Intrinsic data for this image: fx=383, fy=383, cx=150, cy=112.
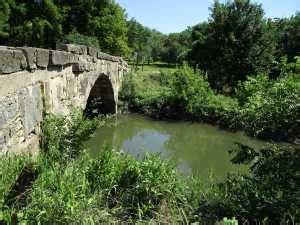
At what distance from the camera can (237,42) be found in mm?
19703

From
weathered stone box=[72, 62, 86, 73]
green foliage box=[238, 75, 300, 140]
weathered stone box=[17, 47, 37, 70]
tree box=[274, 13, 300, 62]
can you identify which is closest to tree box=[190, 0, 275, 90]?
tree box=[274, 13, 300, 62]

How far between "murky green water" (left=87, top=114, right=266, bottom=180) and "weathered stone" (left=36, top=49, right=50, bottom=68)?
4.28 m

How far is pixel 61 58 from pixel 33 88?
140 centimetres

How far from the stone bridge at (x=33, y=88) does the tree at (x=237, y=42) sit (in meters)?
12.6

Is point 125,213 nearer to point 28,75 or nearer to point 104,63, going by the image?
point 28,75

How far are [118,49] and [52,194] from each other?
25440 millimetres

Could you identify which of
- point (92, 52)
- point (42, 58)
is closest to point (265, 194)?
point (42, 58)

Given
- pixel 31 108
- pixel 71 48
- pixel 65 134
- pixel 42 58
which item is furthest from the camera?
pixel 71 48

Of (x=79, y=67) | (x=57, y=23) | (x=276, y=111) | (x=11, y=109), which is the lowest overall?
(x=11, y=109)

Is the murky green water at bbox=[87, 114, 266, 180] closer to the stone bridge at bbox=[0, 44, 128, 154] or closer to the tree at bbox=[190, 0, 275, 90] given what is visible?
the stone bridge at bbox=[0, 44, 128, 154]

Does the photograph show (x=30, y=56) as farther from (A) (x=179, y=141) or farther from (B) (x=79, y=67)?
(A) (x=179, y=141)

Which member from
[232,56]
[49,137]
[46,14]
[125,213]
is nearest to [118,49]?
[46,14]

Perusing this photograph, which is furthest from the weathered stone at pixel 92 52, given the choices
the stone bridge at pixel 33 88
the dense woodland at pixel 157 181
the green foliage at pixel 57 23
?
the green foliage at pixel 57 23

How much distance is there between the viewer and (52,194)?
130 inches
